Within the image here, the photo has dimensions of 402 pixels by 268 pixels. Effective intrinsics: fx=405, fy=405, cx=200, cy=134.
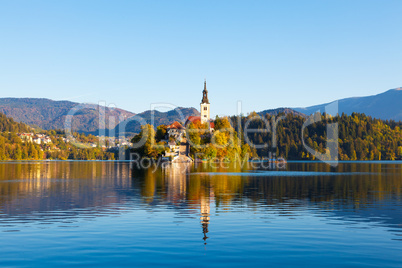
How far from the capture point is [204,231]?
26.6 m

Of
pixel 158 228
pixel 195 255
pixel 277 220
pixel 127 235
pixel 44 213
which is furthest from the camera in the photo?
pixel 44 213

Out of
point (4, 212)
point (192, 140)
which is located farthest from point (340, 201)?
point (192, 140)

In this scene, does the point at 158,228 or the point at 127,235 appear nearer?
the point at 127,235

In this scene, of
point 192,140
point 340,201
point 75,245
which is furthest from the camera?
point 192,140

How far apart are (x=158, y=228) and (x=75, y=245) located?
6.70 metres

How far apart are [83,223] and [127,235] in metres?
5.57

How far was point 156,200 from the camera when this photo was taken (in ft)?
146

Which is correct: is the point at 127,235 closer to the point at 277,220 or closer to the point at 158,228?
the point at 158,228

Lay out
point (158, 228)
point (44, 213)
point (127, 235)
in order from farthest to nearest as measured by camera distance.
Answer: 1. point (44, 213)
2. point (158, 228)
3. point (127, 235)

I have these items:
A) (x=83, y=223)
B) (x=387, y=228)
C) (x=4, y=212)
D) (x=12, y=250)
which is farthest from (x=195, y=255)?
(x=4, y=212)

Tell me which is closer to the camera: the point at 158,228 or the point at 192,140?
the point at 158,228

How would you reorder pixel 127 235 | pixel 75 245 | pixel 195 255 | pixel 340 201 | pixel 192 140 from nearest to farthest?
pixel 195 255, pixel 75 245, pixel 127 235, pixel 340 201, pixel 192 140

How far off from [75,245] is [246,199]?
26.5m

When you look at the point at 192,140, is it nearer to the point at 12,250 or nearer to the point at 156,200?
the point at 156,200
